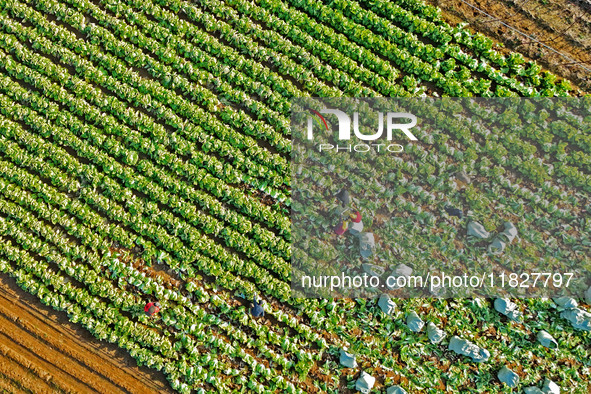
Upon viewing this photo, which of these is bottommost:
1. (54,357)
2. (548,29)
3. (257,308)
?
(54,357)

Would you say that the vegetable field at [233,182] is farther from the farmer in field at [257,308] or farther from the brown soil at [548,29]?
the brown soil at [548,29]

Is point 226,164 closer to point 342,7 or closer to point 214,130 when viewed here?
point 214,130

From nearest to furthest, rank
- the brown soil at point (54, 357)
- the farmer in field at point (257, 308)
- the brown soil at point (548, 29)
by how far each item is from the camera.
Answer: the brown soil at point (54, 357), the farmer in field at point (257, 308), the brown soil at point (548, 29)

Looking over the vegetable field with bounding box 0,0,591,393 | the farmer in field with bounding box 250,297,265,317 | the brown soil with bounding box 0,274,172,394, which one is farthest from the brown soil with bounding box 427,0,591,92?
the brown soil with bounding box 0,274,172,394

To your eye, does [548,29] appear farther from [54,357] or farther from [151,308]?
[54,357]

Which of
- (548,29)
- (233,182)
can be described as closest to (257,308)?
(233,182)

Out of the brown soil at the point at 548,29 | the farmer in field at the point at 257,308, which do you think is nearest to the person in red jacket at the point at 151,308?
the farmer in field at the point at 257,308

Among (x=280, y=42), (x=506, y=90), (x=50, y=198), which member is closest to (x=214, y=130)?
(x=280, y=42)
